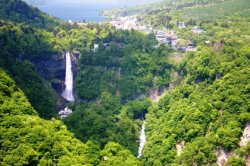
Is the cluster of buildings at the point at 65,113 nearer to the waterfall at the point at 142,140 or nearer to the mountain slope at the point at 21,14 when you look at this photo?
the waterfall at the point at 142,140

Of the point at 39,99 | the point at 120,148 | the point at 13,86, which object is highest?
the point at 13,86

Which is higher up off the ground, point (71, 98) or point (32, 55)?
point (32, 55)

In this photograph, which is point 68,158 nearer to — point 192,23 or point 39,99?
point 39,99

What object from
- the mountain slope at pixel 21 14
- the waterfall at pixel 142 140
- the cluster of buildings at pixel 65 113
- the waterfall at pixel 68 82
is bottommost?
the waterfall at pixel 142 140

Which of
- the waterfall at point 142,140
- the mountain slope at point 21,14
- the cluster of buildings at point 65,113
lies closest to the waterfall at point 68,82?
the cluster of buildings at point 65,113

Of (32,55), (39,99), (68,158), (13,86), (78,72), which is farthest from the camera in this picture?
(78,72)

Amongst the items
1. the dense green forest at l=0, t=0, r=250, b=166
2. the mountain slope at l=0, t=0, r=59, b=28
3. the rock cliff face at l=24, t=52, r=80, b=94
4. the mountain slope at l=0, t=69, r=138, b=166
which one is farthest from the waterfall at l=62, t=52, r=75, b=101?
the mountain slope at l=0, t=69, r=138, b=166

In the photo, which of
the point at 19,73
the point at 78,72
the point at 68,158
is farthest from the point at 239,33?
the point at 68,158

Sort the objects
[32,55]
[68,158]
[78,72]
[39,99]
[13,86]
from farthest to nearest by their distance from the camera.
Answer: [78,72] → [32,55] → [39,99] → [13,86] → [68,158]
